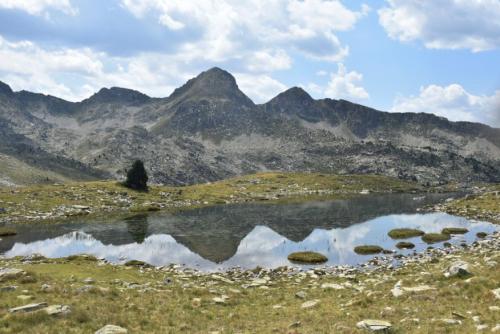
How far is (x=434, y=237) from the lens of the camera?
218 ft

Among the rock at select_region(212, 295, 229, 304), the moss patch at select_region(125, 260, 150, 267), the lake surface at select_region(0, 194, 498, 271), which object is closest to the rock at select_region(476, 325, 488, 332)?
the rock at select_region(212, 295, 229, 304)

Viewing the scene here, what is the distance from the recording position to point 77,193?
122m

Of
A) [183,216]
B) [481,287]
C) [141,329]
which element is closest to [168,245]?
[183,216]

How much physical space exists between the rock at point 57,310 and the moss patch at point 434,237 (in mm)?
56084

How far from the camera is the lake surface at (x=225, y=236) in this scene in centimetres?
5759

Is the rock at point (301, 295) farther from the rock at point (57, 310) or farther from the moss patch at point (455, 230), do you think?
the moss patch at point (455, 230)

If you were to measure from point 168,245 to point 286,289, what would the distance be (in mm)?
35229

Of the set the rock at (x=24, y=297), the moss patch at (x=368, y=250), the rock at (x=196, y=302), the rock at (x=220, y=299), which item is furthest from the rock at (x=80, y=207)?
the rock at (x=196, y=302)

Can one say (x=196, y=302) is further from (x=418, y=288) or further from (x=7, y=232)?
(x=7, y=232)

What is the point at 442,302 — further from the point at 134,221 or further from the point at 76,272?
the point at 134,221

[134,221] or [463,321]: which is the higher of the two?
[463,321]

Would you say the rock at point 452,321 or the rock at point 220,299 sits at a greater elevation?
the rock at point 452,321

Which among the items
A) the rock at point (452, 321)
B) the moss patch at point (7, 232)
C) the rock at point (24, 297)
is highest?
the rock at point (452, 321)

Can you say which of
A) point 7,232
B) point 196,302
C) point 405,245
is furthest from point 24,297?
point 7,232
